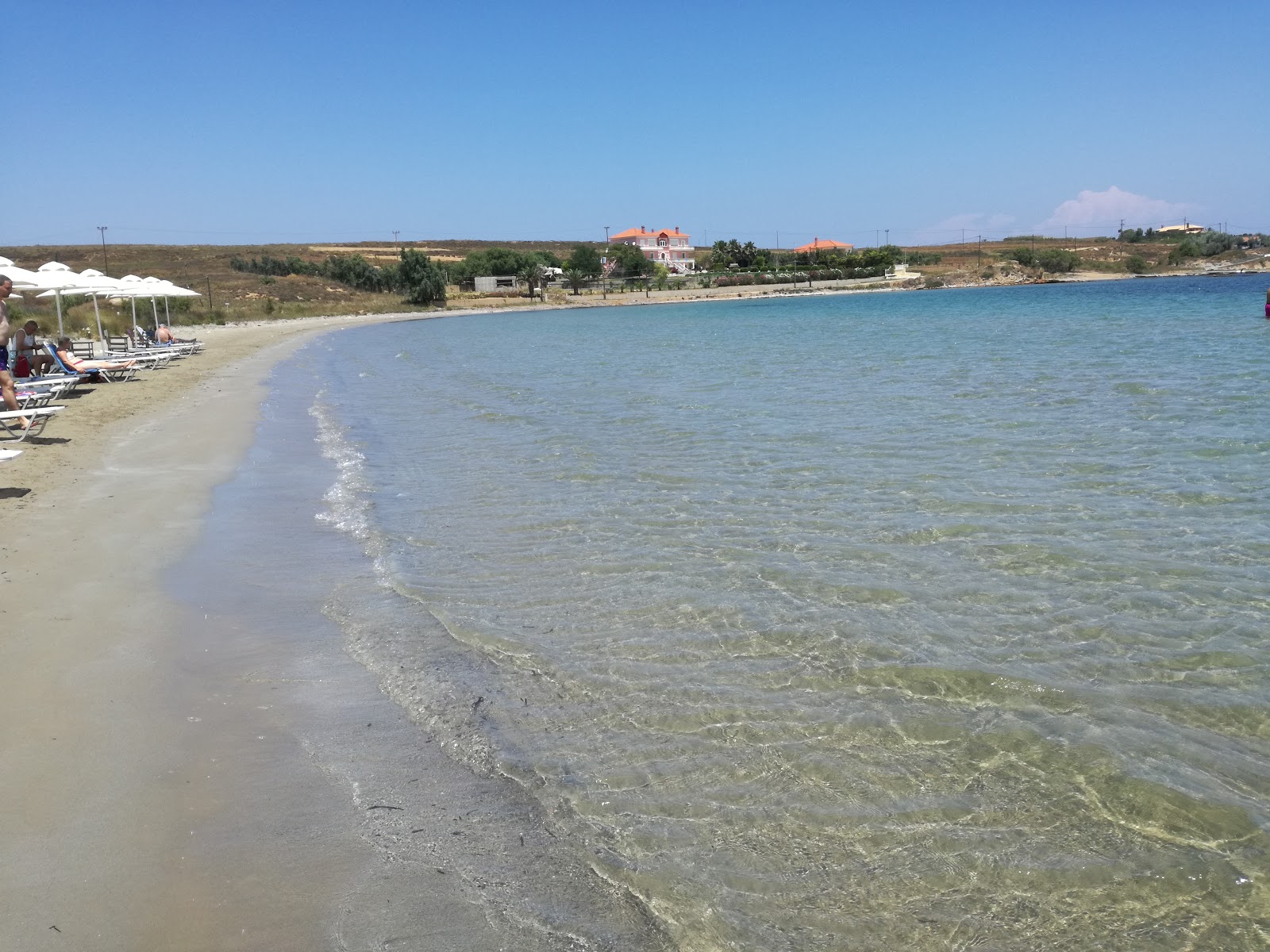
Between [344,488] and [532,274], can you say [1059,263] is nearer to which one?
[532,274]

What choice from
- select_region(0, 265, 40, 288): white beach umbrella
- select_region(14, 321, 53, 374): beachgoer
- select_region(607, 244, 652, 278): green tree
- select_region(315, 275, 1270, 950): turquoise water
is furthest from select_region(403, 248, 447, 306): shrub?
select_region(315, 275, 1270, 950): turquoise water

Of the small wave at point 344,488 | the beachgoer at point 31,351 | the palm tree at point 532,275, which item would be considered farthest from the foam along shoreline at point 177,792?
the palm tree at point 532,275

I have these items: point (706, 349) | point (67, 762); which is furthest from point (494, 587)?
point (706, 349)

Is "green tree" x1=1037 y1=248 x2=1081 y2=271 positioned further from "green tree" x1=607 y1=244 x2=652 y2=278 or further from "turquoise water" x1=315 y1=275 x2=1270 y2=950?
"turquoise water" x1=315 y1=275 x2=1270 y2=950

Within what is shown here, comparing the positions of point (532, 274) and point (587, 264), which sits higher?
point (587, 264)

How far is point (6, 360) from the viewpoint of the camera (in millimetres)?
13281

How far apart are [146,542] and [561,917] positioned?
6.27m

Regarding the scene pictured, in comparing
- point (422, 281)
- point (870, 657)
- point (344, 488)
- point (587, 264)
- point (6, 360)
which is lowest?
point (870, 657)

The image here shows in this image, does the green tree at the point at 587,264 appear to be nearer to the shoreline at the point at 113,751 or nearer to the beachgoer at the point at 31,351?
the beachgoer at the point at 31,351

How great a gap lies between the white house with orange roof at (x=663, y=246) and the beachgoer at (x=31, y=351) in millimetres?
124384

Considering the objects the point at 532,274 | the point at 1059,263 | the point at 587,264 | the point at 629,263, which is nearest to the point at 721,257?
the point at 629,263

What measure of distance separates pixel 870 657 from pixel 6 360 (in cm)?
1320

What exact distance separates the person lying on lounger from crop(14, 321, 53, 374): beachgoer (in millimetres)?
295

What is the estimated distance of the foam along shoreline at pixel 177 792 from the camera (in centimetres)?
314
